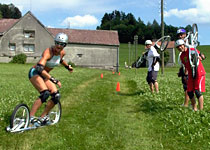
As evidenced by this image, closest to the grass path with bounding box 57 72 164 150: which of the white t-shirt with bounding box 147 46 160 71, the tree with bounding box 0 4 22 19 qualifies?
the white t-shirt with bounding box 147 46 160 71

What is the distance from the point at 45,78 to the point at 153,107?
173 inches

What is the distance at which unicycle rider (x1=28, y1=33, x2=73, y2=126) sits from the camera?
5996mm

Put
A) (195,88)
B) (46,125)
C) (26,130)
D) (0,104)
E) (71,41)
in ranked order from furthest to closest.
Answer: (71,41)
(0,104)
(195,88)
(46,125)
(26,130)

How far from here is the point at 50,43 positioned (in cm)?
5547

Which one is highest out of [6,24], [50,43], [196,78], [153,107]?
[6,24]

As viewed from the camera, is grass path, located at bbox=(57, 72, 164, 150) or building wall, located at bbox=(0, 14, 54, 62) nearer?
grass path, located at bbox=(57, 72, 164, 150)

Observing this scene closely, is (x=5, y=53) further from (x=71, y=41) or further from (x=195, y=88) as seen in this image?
(x=195, y=88)

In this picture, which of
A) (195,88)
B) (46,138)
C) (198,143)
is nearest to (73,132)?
(46,138)

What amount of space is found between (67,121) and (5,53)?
5119 centimetres

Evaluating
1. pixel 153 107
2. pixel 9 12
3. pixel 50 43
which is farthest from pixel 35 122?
pixel 9 12

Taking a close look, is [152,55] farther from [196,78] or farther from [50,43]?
[50,43]

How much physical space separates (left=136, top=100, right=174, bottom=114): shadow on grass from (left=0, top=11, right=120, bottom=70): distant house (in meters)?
42.7

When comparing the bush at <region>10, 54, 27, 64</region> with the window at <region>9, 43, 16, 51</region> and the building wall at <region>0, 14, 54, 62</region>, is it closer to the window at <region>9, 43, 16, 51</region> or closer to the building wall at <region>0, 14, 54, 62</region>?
the building wall at <region>0, 14, 54, 62</region>

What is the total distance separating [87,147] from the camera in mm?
5070
